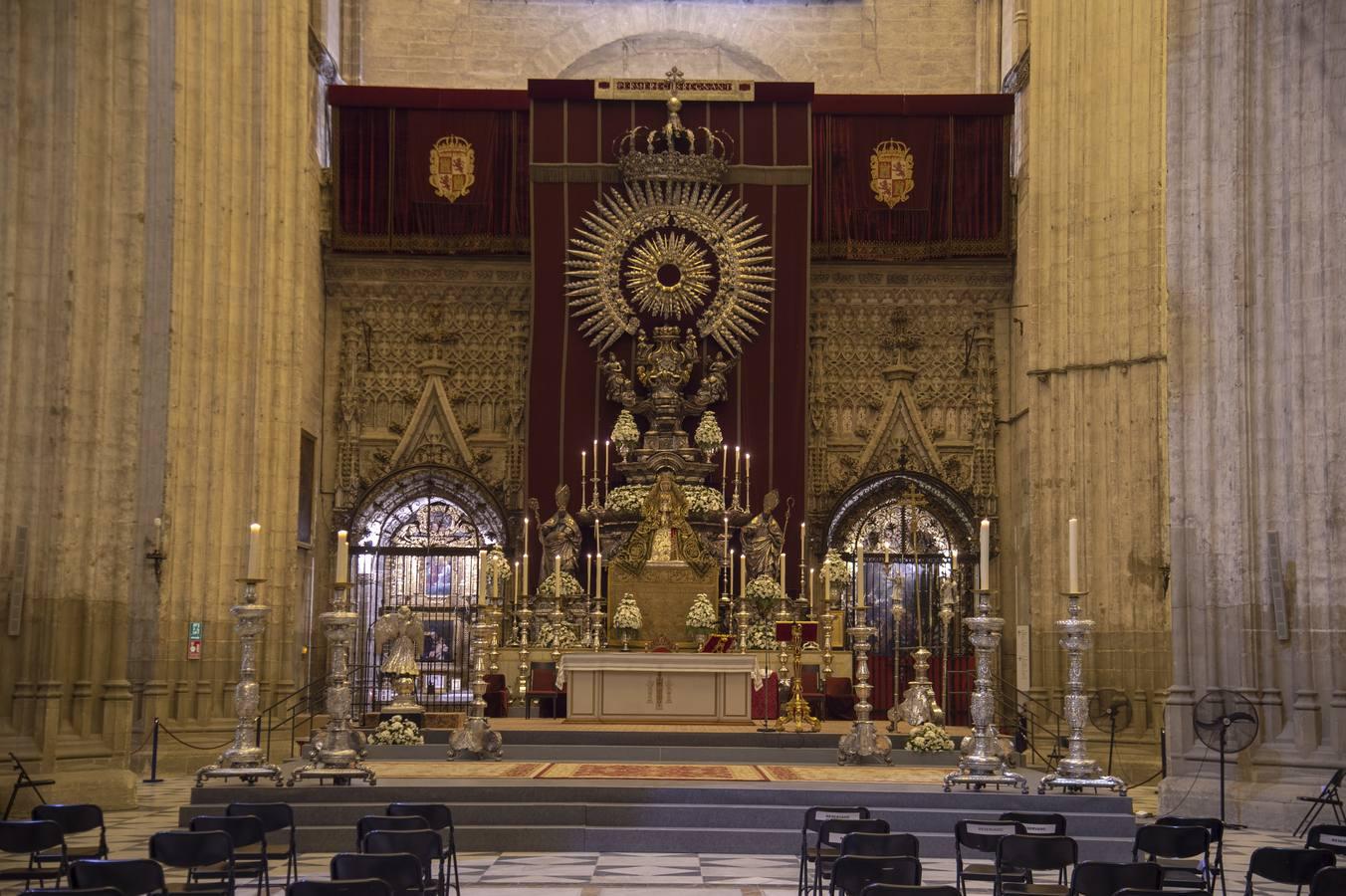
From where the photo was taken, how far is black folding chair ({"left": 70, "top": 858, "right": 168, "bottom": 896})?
8.26 meters

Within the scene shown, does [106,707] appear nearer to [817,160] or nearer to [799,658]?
[799,658]

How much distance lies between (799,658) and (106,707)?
29.9 ft

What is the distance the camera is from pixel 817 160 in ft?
96.3

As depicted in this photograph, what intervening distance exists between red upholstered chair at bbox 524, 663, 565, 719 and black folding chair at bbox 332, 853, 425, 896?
13.5 metres

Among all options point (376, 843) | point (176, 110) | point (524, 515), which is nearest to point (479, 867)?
point (376, 843)

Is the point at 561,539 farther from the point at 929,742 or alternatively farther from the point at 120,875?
the point at 120,875

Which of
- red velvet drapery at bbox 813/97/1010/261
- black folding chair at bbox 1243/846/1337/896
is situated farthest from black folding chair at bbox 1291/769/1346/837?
red velvet drapery at bbox 813/97/1010/261

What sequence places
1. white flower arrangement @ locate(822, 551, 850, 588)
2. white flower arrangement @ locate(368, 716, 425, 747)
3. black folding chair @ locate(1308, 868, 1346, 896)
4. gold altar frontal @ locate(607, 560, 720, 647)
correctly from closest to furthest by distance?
black folding chair @ locate(1308, 868, 1346, 896)
white flower arrangement @ locate(368, 716, 425, 747)
gold altar frontal @ locate(607, 560, 720, 647)
white flower arrangement @ locate(822, 551, 850, 588)

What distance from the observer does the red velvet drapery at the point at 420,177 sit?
29.2 metres

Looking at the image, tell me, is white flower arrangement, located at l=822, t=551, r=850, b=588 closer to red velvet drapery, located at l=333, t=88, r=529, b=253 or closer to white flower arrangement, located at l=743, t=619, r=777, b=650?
white flower arrangement, located at l=743, t=619, r=777, b=650

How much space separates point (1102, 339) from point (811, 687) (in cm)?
630

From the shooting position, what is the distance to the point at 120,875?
8266mm

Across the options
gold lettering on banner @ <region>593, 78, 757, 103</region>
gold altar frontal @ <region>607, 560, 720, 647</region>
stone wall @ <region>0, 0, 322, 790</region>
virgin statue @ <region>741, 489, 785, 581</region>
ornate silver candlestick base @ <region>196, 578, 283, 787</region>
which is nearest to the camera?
ornate silver candlestick base @ <region>196, 578, 283, 787</region>

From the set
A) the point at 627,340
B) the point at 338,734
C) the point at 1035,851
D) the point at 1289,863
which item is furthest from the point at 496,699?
the point at 1289,863
